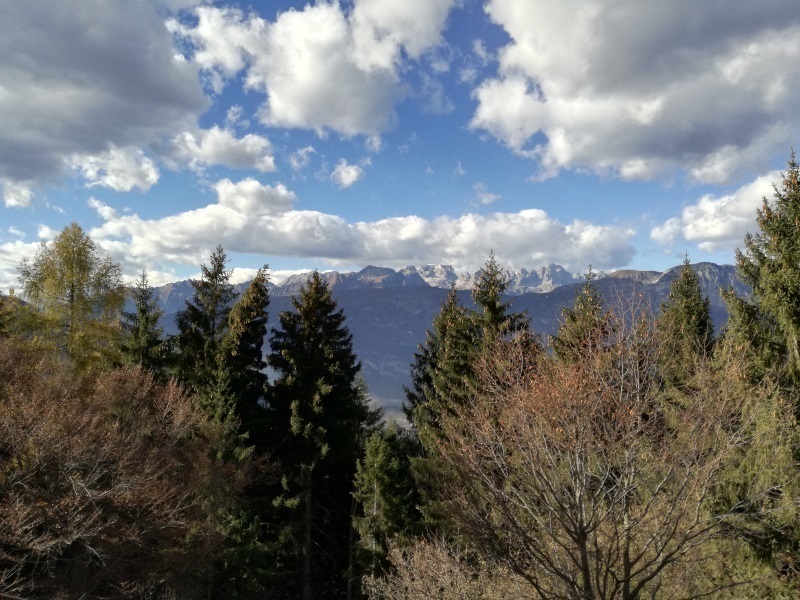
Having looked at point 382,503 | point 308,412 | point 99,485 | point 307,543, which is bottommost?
point 307,543

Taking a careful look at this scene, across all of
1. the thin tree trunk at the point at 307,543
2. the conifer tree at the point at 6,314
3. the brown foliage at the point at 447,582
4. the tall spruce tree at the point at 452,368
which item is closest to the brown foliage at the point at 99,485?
the conifer tree at the point at 6,314

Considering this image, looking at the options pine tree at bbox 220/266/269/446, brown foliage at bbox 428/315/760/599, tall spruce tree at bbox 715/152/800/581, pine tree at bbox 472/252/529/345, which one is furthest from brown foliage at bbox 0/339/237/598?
tall spruce tree at bbox 715/152/800/581

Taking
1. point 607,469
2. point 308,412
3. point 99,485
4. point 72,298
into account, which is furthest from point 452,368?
point 72,298

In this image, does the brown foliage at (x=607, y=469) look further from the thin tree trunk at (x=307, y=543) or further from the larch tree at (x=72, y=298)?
the larch tree at (x=72, y=298)

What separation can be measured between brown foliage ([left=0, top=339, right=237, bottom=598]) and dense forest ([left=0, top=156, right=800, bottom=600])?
102 millimetres

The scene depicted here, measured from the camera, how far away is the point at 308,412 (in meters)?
23.0

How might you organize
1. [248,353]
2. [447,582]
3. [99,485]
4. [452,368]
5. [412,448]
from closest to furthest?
1. [447,582]
2. [99,485]
3. [452,368]
4. [248,353]
5. [412,448]

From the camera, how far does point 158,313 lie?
26328mm

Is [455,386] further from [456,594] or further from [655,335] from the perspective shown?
[655,335]

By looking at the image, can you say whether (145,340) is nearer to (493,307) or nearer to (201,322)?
(201,322)

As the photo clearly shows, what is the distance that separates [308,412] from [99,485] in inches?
385

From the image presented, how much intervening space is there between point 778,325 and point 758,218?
3.29 metres

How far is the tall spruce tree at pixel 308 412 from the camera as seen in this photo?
22.6 metres

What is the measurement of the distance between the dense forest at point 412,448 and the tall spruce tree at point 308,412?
13 centimetres
